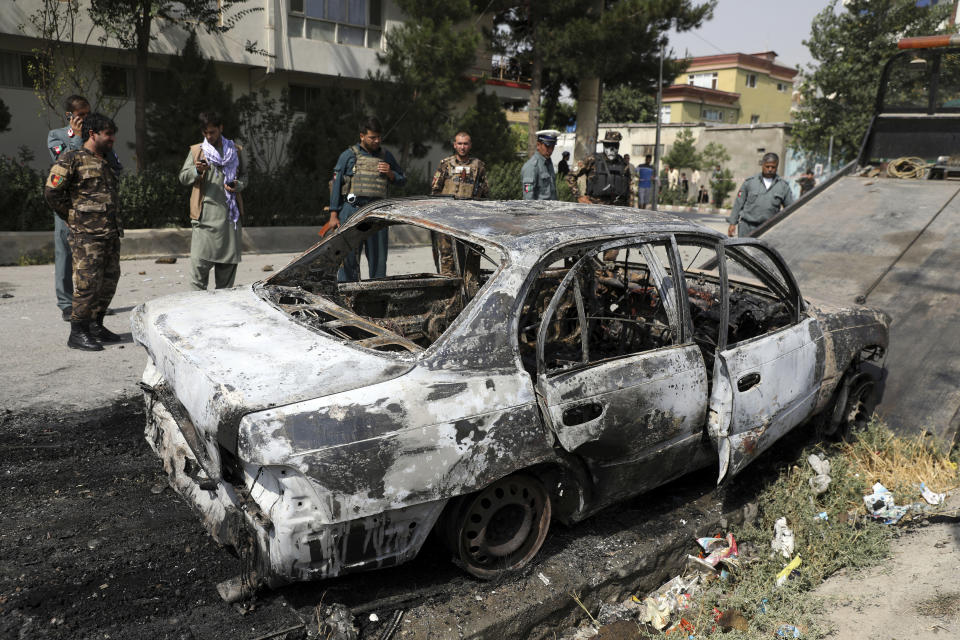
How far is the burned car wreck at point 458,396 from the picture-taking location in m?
2.30

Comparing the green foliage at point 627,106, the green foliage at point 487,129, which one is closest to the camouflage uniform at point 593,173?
the green foliage at point 487,129

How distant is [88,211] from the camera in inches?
215

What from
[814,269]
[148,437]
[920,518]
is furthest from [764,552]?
[814,269]

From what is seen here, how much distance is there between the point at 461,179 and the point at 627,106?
1354 inches

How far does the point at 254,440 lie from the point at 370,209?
69.3 inches

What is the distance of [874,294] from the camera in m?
5.71

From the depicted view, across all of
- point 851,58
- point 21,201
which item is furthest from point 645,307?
point 851,58

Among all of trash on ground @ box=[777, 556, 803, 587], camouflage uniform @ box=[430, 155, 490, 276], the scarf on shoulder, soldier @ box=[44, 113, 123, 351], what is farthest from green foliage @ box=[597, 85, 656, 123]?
trash on ground @ box=[777, 556, 803, 587]

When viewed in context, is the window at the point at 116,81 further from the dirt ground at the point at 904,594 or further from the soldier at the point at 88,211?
the dirt ground at the point at 904,594

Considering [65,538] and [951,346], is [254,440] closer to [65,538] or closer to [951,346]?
[65,538]

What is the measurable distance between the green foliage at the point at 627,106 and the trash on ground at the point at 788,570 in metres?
37.9

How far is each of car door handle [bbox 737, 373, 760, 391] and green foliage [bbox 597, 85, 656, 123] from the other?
123 feet

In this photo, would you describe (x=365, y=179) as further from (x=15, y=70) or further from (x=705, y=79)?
(x=705, y=79)

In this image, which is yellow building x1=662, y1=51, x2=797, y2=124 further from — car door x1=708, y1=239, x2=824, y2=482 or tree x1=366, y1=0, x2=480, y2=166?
car door x1=708, y1=239, x2=824, y2=482
